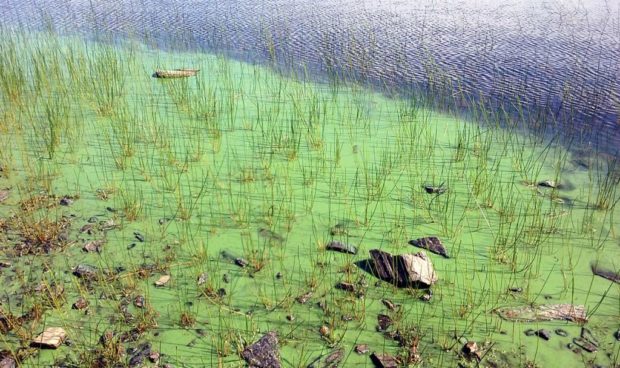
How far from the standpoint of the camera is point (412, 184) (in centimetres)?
428

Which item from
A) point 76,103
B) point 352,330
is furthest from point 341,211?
point 76,103

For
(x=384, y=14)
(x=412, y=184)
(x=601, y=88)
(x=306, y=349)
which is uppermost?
(x=384, y=14)

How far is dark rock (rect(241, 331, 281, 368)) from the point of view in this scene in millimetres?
2498

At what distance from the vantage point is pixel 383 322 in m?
2.80

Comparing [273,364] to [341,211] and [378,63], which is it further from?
[378,63]

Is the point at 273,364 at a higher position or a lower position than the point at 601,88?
lower

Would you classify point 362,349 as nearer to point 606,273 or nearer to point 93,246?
point 606,273

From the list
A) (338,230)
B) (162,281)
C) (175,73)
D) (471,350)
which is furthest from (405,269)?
(175,73)

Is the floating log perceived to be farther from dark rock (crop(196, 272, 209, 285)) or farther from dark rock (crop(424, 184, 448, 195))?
dark rock (crop(196, 272, 209, 285))

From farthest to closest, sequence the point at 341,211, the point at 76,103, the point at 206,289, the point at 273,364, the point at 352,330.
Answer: the point at 76,103 < the point at 341,211 < the point at 206,289 < the point at 352,330 < the point at 273,364

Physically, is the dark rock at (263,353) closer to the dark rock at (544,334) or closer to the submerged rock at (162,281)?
the submerged rock at (162,281)

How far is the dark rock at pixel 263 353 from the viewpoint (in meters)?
2.50

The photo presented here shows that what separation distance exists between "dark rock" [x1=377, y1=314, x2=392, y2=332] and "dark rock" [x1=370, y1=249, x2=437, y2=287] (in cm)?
29

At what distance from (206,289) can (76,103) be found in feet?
12.7
